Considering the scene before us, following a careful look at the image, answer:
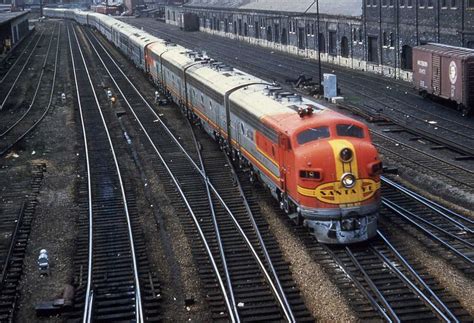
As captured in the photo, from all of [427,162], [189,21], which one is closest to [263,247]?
[427,162]

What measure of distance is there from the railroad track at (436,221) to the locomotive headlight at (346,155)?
3194 millimetres

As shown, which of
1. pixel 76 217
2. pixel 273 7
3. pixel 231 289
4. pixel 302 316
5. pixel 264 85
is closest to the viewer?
pixel 302 316

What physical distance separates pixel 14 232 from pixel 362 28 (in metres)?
42.8

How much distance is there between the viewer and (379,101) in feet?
136

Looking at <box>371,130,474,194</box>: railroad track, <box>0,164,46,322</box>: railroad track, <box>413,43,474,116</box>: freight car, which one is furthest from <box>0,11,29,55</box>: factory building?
<box>371,130,474,194</box>: railroad track

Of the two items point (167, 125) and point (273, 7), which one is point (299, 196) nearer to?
point (167, 125)

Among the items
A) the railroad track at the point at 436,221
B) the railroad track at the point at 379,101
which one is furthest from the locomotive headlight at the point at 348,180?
the railroad track at the point at 379,101

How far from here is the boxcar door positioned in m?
37.0

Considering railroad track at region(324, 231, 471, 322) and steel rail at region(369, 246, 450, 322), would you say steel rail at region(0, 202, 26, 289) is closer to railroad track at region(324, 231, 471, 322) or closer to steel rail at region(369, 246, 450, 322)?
railroad track at region(324, 231, 471, 322)

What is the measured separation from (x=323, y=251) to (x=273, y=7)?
Result: 66076 mm

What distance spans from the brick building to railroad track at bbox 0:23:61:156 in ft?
64.0

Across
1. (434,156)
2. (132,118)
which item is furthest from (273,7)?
(434,156)

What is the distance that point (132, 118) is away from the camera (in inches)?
1478

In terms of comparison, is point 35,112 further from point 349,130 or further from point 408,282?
point 408,282
